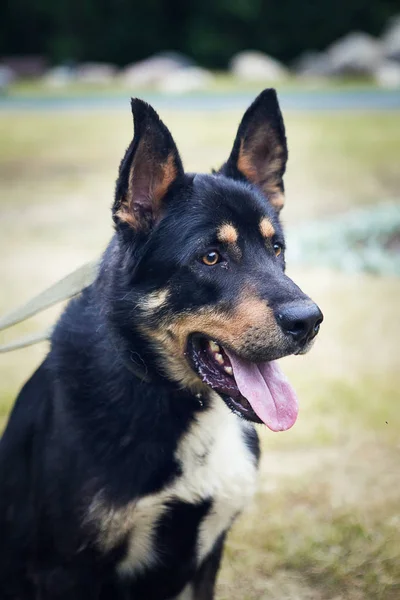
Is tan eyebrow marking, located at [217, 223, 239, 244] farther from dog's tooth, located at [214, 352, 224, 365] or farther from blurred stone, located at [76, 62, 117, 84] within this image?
blurred stone, located at [76, 62, 117, 84]

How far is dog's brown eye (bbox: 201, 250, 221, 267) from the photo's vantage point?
2.95 metres

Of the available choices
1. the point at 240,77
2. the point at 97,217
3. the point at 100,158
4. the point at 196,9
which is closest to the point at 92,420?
the point at 97,217

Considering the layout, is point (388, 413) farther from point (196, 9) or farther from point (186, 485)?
point (196, 9)

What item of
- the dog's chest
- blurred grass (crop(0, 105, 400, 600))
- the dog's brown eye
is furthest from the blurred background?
the dog's brown eye

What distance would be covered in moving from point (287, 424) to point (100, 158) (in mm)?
14145

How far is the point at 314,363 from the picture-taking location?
661 cm

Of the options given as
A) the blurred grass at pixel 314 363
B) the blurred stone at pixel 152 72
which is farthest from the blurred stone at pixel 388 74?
the blurred grass at pixel 314 363

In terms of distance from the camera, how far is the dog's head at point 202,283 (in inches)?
110

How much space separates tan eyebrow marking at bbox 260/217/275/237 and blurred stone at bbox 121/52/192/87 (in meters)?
25.3

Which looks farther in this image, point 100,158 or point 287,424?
point 100,158

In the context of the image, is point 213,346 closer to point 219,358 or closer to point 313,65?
point 219,358

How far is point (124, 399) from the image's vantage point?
2971 millimetres

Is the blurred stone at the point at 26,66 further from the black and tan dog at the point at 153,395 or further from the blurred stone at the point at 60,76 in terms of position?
the black and tan dog at the point at 153,395

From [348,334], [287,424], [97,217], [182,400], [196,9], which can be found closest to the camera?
[287,424]
